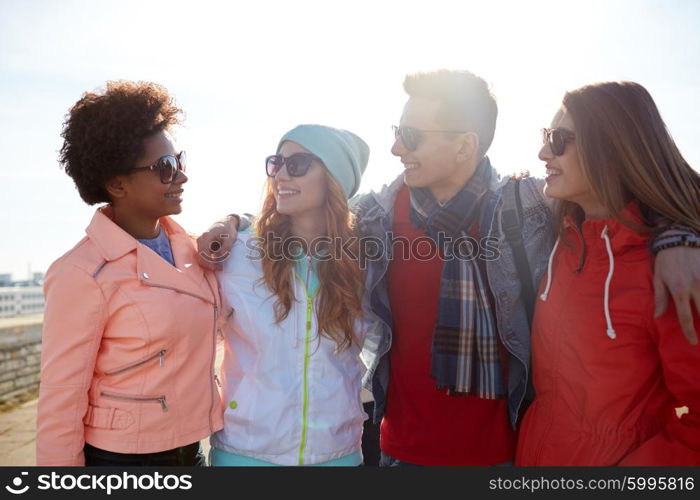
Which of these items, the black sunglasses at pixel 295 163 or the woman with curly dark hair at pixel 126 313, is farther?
the black sunglasses at pixel 295 163

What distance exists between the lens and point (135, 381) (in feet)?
8.12

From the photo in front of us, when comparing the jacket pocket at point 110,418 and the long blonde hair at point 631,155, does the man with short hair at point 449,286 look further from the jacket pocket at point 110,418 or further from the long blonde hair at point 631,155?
the jacket pocket at point 110,418

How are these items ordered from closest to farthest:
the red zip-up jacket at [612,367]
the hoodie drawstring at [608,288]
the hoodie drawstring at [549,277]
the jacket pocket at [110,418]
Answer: the red zip-up jacket at [612,367] < the hoodie drawstring at [608,288] < the jacket pocket at [110,418] < the hoodie drawstring at [549,277]

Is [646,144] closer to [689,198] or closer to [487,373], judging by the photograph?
[689,198]

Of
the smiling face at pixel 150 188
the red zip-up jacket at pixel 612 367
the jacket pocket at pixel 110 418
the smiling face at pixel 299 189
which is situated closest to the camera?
the red zip-up jacket at pixel 612 367

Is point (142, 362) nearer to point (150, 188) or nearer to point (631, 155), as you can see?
point (150, 188)

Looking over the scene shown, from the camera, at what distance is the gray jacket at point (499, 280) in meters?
2.72

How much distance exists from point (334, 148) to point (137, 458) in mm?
1816

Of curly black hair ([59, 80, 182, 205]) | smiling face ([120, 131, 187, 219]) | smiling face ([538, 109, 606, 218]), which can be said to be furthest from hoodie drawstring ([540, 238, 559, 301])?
curly black hair ([59, 80, 182, 205])

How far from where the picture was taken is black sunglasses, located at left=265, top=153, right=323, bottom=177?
3082 mm

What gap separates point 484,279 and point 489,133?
951 mm

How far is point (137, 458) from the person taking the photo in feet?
8.14

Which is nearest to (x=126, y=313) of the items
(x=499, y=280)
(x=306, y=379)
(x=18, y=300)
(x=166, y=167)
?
(x=166, y=167)

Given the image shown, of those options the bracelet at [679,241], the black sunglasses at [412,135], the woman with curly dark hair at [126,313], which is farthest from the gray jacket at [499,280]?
the woman with curly dark hair at [126,313]
